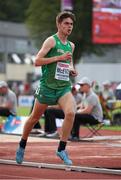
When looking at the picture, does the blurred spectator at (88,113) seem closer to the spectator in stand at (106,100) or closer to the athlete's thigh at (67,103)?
the spectator in stand at (106,100)

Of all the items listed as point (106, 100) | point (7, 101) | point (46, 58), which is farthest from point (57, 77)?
point (106, 100)

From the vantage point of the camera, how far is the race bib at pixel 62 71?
9.61 m

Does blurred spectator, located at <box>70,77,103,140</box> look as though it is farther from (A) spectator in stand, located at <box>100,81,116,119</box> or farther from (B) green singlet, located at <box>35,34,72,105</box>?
Answer: (B) green singlet, located at <box>35,34,72,105</box>

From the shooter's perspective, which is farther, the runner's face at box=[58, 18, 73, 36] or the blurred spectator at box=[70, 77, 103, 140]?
the blurred spectator at box=[70, 77, 103, 140]

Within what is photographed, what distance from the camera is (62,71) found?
31.6 ft

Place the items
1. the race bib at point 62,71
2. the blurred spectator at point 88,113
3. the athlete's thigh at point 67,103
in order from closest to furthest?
the athlete's thigh at point 67,103, the race bib at point 62,71, the blurred spectator at point 88,113

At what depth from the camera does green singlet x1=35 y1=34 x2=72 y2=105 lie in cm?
965

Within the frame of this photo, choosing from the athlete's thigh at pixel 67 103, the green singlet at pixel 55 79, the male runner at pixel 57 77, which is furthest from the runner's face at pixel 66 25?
the athlete's thigh at pixel 67 103

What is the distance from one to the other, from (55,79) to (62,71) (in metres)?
0.15

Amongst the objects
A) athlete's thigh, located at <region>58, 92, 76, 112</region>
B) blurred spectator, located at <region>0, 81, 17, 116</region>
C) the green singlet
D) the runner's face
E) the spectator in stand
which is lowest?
the spectator in stand

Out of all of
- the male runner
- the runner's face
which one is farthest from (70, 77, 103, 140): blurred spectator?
the runner's face

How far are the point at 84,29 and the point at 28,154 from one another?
150ft

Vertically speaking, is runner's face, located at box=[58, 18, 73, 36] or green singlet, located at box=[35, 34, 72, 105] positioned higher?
runner's face, located at box=[58, 18, 73, 36]

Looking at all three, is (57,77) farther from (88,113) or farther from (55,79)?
(88,113)
